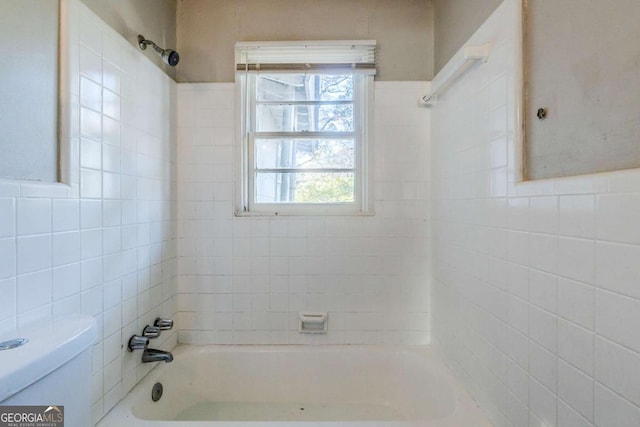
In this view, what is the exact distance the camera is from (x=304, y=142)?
6.26 ft

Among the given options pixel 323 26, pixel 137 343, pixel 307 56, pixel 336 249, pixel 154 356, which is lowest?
pixel 154 356

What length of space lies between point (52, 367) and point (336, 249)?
1.30 metres

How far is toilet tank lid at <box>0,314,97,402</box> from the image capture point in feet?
2.14

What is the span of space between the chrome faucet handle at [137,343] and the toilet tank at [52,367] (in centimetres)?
46

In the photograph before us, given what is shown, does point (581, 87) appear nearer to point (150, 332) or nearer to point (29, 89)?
point (29, 89)

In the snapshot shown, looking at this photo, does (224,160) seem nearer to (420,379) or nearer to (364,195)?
(364,195)

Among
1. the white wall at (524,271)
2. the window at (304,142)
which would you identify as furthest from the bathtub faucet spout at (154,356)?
the white wall at (524,271)

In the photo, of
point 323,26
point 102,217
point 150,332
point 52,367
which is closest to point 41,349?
point 52,367

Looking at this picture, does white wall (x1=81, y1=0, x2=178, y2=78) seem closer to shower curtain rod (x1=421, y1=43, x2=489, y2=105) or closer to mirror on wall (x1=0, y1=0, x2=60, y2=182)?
mirror on wall (x1=0, y1=0, x2=60, y2=182)

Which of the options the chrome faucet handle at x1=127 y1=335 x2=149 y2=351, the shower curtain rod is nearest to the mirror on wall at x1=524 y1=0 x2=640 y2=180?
the shower curtain rod

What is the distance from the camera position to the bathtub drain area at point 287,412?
163cm

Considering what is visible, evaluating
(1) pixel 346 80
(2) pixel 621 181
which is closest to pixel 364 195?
(1) pixel 346 80

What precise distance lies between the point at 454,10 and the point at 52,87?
5.59 feet

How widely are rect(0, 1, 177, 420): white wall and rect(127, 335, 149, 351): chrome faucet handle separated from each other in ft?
0.11
